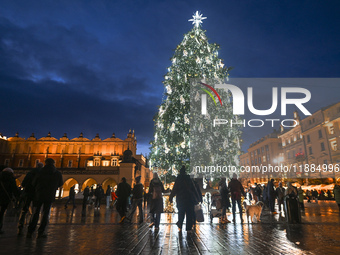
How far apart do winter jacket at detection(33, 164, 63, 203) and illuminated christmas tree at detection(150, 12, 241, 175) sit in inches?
417

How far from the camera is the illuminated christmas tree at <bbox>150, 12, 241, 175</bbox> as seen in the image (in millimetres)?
16266

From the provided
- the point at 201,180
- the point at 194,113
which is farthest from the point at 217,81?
the point at 201,180

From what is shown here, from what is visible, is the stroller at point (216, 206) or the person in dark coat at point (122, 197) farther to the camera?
the stroller at point (216, 206)

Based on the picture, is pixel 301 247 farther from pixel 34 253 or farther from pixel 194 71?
pixel 194 71

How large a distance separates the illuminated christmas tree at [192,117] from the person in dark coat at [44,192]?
10.6 meters

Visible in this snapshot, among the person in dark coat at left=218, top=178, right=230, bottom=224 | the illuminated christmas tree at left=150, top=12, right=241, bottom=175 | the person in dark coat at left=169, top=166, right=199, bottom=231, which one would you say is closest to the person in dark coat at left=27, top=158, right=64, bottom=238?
the person in dark coat at left=169, top=166, right=199, bottom=231

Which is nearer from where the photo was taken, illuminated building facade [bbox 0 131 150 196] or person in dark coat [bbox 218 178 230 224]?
person in dark coat [bbox 218 178 230 224]

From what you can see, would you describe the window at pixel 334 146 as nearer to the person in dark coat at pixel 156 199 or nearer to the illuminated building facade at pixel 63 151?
the person in dark coat at pixel 156 199

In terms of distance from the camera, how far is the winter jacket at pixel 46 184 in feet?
19.6

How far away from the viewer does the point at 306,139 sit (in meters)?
43.2

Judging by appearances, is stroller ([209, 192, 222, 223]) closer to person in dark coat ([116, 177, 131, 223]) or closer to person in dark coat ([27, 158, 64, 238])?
person in dark coat ([116, 177, 131, 223])

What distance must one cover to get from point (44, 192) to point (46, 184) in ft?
0.61

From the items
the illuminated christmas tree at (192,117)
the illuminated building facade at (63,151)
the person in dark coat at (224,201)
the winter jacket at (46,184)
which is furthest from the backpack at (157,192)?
the illuminated building facade at (63,151)

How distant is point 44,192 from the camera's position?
598 centimetres
